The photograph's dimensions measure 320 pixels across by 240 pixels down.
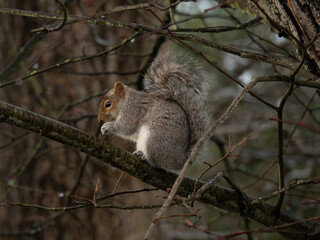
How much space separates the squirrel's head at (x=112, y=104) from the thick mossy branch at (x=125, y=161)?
747 mm

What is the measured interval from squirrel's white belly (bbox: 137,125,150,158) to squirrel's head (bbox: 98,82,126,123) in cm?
28

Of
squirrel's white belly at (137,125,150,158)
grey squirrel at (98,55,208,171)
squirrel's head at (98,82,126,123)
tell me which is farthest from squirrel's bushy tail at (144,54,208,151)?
squirrel's head at (98,82,126,123)

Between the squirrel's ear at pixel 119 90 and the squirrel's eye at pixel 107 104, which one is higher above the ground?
the squirrel's ear at pixel 119 90

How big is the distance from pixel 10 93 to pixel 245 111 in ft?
9.25

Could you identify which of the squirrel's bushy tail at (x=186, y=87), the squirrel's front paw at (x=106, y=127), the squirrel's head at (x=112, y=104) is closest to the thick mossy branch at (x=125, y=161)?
the squirrel's bushy tail at (x=186, y=87)

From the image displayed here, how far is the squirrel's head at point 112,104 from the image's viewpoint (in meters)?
2.79

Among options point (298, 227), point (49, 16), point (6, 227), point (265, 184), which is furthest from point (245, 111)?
point (49, 16)

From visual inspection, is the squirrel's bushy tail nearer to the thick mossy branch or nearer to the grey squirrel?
the grey squirrel

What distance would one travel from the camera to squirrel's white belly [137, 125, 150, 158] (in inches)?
94.2

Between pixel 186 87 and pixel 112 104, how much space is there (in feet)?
1.83

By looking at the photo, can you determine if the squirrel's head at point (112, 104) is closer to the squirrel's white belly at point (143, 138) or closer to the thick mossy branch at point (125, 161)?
the squirrel's white belly at point (143, 138)

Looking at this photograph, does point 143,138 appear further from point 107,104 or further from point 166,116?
point 107,104

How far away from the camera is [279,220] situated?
1.99 metres

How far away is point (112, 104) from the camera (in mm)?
2797
